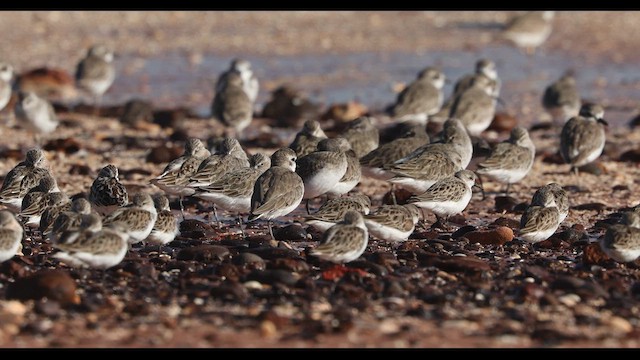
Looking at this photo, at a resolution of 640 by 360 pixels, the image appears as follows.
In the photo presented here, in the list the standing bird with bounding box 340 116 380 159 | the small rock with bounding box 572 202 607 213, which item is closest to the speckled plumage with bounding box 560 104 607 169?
the small rock with bounding box 572 202 607 213

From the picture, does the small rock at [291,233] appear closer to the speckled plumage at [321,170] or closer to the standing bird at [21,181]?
the speckled plumage at [321,170]

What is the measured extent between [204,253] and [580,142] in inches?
255

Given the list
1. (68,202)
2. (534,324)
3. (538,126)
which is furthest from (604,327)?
(538,126)

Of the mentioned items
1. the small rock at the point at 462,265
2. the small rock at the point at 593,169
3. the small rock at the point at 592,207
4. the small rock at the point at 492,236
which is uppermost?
the small rock at the point at 593,169

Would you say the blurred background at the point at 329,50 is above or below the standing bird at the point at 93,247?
above

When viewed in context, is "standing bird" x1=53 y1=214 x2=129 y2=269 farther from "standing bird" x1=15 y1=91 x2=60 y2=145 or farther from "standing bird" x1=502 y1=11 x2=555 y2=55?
"standing bird" x1=502 y1=11 x2=555 y2=55

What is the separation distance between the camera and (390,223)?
10891 mm

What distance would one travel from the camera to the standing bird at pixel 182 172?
12688 millimetres

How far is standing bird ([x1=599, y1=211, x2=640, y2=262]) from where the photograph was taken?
10.2 m

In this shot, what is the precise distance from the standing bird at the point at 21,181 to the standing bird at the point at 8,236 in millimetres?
2218

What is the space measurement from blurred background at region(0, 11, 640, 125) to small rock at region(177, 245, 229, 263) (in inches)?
440

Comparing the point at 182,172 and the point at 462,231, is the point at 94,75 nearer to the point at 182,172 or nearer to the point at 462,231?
the point at 182,172

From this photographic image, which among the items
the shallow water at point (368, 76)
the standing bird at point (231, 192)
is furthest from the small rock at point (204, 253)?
the shallow water at point (368, 76)

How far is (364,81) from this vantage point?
81.4ft
